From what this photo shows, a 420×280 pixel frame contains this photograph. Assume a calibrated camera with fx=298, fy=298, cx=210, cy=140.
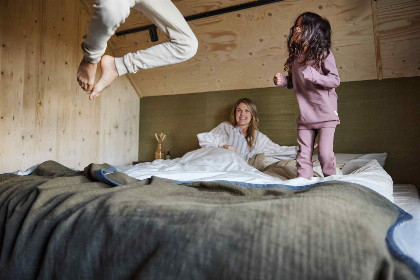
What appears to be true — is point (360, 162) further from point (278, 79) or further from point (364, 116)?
point (278, 79)

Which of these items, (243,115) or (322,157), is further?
(243,115)

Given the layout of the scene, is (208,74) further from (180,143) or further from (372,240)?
(372,240)

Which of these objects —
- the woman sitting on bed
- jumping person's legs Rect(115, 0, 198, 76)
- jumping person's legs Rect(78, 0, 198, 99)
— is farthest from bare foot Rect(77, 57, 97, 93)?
the woman sitting on bed

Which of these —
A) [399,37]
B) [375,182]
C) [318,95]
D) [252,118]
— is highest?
[399,37]

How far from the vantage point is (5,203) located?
3.07ft

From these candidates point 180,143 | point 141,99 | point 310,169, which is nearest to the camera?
point 310,169

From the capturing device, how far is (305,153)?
1715 millimetres

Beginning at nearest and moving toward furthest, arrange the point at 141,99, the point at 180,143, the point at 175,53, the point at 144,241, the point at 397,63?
the point at 144,241, the point at 175,53, the point at 397,63, the point at 180,143, the point at 141,99

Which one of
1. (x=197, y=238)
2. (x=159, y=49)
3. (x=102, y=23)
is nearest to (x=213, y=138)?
(x=159, y=49)

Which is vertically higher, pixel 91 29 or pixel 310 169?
pixel 91 29

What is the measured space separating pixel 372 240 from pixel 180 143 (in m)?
3.01

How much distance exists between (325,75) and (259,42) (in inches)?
45.5

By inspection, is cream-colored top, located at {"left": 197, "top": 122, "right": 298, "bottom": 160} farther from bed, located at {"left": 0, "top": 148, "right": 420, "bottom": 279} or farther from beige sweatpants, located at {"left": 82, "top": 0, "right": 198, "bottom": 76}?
bed, located at {"left": 0, "top": 148, "right": 420, "bottom": 279}

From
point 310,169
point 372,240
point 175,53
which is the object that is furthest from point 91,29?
point 310,169
